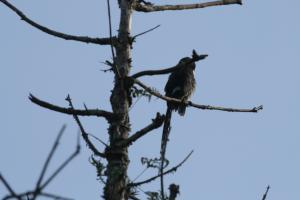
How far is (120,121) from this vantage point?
17.0 ft

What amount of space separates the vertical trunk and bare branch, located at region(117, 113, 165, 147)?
0.10 m

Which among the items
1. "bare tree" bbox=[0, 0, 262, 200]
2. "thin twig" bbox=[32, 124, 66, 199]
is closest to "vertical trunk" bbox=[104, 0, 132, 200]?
"bare tree" bbox=[0, 0, 262, 200]

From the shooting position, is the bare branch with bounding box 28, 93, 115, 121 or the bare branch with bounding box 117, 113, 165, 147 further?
the bare branch with bounding box 28, 93, 115, 121

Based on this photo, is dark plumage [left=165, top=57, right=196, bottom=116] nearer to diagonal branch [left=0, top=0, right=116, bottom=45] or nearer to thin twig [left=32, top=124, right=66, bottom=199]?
diagonal branch [left=0, top=0, right=116, bottom=45]

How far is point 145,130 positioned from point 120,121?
69cm

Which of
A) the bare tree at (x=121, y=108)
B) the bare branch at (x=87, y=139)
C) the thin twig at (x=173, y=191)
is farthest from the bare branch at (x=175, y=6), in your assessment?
the thin twig at (x=173, y=191)

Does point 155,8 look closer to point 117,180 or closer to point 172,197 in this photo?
point 117,180

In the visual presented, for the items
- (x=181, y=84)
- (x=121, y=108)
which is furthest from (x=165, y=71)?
(x=181, y=84)

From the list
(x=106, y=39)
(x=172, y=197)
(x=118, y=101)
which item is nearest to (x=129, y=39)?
(x=106, y=39)

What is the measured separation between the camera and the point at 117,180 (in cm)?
483

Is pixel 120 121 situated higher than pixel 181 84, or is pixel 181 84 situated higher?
pixel 181 84

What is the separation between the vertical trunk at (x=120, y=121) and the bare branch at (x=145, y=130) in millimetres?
101

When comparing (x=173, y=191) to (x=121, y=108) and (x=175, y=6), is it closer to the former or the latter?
(x=121, y=108)

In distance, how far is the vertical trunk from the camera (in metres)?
4.82
